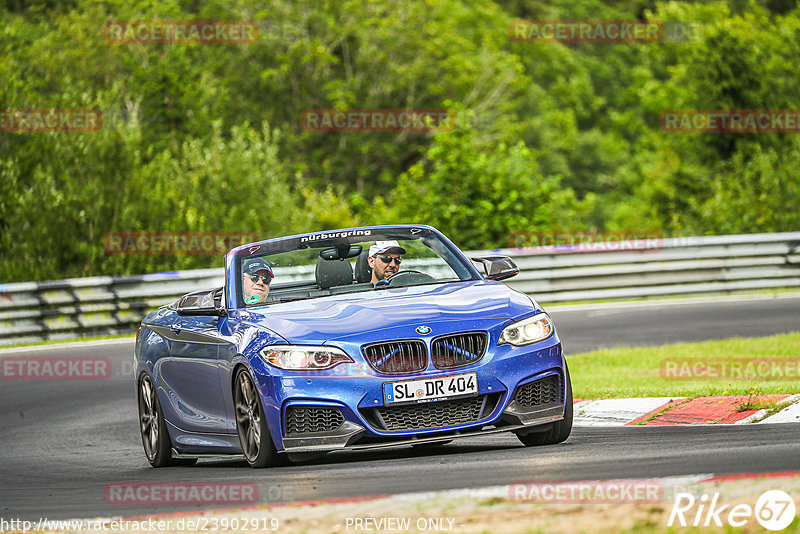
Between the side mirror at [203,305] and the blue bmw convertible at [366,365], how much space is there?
0.02m

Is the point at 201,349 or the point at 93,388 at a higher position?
the point at 201,349

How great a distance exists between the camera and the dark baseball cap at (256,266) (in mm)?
9370

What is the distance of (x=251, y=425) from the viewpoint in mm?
8195

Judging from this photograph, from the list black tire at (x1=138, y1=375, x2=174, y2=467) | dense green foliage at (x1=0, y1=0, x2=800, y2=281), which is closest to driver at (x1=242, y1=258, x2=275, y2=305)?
black tire at (x1=138, y1=375, x2=174, y2=467)

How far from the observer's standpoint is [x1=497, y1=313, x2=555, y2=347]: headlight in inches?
314

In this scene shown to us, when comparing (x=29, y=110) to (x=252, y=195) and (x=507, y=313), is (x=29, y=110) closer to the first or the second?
(x=252, y=195)

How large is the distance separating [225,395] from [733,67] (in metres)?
31.0

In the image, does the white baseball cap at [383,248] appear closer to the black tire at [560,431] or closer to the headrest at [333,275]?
the headrest at [333,275]

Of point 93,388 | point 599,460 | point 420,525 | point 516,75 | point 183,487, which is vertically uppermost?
point 420,525

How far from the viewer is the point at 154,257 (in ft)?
80.5

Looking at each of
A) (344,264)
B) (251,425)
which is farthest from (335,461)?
(344,264)

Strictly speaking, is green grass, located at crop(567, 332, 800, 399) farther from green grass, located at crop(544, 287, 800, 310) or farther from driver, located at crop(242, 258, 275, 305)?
green grass, located at crop(544, 287, 800, 310)

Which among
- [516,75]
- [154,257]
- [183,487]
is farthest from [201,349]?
[516,75]

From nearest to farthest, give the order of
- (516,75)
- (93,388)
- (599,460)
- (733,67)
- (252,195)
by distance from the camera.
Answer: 1. (599,460)
2. (93,388)
3. (252,195)
4. (733,67)
5. (516,75)
